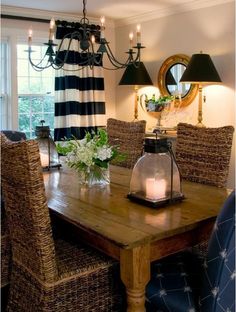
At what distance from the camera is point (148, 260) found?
166 centimetres

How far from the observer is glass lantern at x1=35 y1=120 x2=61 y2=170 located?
2805 millimetres

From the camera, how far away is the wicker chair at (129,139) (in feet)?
10.6

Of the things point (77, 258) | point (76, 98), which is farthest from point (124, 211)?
point (76, 98)

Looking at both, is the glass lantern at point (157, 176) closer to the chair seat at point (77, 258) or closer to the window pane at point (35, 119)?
the chair seat at point (77, 258)

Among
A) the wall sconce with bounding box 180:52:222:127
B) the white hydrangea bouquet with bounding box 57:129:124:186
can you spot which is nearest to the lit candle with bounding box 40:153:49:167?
the white hydrangea bouquet with bounding box 57:129:124:186

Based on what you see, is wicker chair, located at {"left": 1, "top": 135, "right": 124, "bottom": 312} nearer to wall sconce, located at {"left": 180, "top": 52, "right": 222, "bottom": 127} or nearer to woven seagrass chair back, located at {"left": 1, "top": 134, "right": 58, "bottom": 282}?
woven seagrass chair back, located at {"left": 1, "top": 134, "right": 58, "bottom": 282}

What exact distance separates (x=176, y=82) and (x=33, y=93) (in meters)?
1.80

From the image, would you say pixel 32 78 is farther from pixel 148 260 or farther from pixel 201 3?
pixel 148 260

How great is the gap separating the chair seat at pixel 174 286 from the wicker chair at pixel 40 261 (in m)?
0.23

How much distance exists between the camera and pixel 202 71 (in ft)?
12.7

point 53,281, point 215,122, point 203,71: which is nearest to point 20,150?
point 53,281

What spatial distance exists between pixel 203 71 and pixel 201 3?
2.83ft

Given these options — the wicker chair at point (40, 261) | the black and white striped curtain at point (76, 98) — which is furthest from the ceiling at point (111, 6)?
the wicker chair at point (40, 261)

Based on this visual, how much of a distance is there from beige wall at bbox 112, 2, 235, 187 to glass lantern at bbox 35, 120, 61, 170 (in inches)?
80.6
